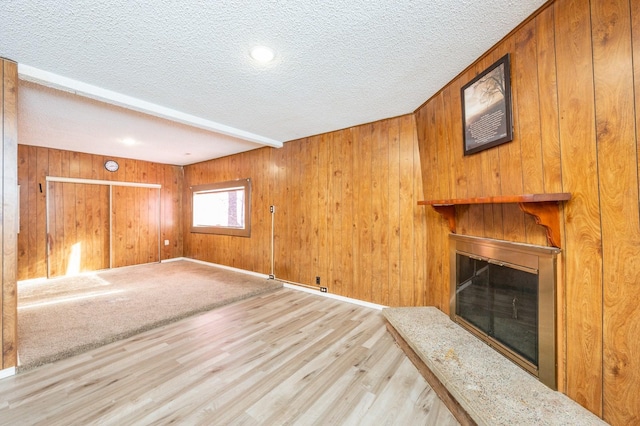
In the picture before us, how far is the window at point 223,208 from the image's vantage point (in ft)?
15.6

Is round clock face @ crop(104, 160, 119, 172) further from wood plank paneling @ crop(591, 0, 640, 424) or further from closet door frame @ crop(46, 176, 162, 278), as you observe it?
wood plank paneling @ crop(591, 0, 640, 424)

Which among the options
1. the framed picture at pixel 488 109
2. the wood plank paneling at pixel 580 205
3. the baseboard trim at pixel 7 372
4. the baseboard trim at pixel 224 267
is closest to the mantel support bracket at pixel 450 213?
the framed picture at pixel 488 109

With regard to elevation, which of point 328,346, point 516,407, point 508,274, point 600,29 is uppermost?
point 600,29

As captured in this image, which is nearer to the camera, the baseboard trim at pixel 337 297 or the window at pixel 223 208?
the baseboard trim at pixel 337 297

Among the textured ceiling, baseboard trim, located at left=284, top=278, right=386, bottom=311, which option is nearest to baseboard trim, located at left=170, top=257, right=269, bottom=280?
baseboard trim, located at left=284, top=278, right=386, bottom=311

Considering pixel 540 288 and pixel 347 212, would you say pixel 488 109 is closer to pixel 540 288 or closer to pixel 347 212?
pixel 540 288

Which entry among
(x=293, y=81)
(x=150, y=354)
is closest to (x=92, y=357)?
(x=150, y=354)

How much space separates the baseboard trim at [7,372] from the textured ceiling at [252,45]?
7.44ft

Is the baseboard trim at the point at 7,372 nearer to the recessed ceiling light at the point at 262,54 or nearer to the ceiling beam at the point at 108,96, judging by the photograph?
the ceiling beam at the point at 108,96

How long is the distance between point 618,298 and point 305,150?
3.43 meters

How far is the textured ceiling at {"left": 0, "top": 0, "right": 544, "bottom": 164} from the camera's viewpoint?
140cm

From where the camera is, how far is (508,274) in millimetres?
1813

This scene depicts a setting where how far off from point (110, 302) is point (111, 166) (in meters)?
3.14

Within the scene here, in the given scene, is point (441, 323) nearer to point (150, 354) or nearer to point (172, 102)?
point (150, 354)
